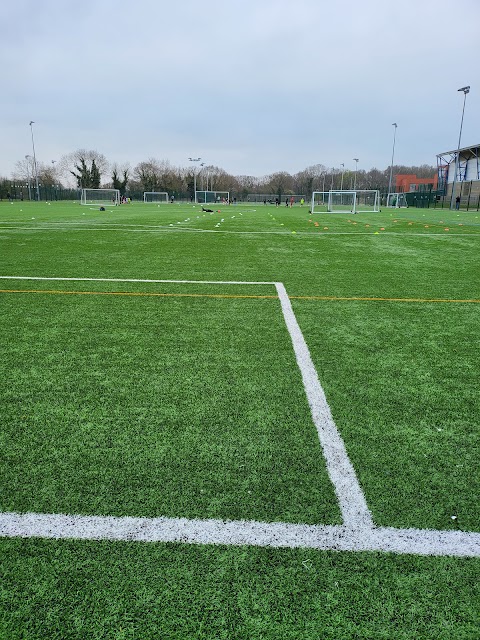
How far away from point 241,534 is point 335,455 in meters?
0.80

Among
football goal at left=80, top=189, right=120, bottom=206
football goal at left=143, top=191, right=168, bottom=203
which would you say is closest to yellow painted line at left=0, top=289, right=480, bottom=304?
football goal at left=80, top=189, right=120, bottom=206

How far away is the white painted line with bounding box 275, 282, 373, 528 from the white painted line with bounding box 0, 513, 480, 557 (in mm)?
101

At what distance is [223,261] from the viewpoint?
9.46m

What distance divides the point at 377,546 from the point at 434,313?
4.23 meters

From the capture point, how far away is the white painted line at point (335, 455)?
83.1 inches

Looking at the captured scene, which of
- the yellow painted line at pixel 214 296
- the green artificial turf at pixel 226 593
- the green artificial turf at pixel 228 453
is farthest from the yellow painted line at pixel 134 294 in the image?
the green artificial turf at pixel 226 593

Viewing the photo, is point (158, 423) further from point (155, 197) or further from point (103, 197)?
point (155, 197)

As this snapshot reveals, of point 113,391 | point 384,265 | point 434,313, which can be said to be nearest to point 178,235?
point 384,265

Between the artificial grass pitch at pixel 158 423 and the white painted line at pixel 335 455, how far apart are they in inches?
2.2

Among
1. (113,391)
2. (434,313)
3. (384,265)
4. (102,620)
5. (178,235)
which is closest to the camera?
(102,620)

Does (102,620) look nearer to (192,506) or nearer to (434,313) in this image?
(192,506)

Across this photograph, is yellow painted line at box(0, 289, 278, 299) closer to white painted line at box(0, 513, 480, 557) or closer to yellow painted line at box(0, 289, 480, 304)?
yellow painted line at box(0, 289, 480, 304)

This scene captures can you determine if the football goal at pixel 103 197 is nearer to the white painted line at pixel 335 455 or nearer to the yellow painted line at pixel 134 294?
the yellow painted line at pixel 134 294

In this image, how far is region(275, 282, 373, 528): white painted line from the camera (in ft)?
6.93
